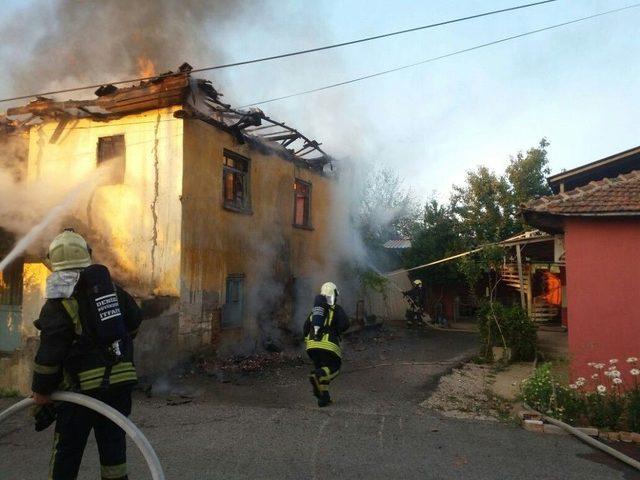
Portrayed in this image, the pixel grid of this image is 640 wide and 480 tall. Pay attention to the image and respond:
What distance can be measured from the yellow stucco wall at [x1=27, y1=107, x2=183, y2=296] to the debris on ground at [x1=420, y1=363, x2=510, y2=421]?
5.38 m

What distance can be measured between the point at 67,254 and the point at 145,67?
9806mm

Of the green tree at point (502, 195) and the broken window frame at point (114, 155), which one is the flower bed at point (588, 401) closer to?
the broken window frame at point (114, 155)

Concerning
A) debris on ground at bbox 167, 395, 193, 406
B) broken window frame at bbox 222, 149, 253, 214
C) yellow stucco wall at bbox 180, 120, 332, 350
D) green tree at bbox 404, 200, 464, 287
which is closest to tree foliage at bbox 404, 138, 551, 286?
green tree at bbox 404, 200, 464, 287

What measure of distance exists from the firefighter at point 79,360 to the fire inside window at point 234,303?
793 centimetres

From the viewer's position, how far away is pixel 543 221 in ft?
25.0

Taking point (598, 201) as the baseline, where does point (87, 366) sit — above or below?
below

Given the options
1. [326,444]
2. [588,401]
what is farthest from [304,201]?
[326,444]

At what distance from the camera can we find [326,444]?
197 inches

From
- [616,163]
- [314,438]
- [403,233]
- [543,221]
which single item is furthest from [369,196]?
[314,438]

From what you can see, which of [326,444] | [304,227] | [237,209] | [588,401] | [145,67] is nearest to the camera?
[326,444]

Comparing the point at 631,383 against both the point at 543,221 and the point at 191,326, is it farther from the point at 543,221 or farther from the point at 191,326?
the point at 191,326

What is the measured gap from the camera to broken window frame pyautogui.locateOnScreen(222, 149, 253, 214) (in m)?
11.4

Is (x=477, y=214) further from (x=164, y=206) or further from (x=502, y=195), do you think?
(x=164, y=206)

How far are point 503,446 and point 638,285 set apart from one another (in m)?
3.44
